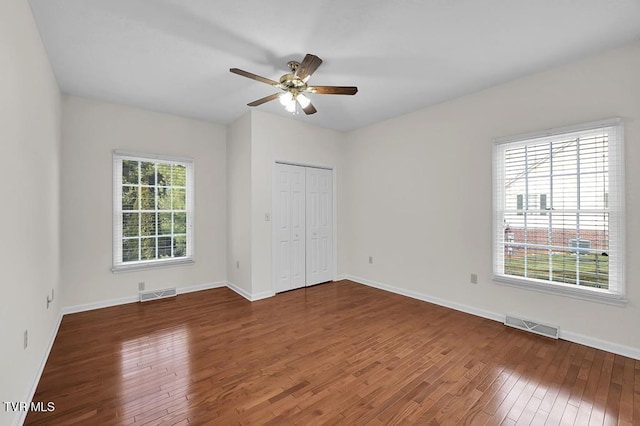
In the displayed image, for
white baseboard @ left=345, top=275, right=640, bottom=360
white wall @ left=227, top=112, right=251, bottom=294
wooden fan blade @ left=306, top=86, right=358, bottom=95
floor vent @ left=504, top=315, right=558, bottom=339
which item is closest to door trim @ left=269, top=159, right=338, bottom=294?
white wall @ left=227, top=112, right=251, bottom=294

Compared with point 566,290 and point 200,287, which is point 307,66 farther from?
point 200,287

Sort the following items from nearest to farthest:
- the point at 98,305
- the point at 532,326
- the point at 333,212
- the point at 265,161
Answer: the point at 532,326 < the point at 98,305 < the point at 265,161 < the point at 333,212

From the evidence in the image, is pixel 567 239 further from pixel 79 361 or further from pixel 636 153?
pixel 79 361

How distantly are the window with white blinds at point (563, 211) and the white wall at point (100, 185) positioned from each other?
4.50 metres

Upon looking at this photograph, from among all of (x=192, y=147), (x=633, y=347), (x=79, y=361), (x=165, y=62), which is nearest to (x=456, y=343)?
(x=633, y=347)

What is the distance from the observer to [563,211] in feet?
9.91

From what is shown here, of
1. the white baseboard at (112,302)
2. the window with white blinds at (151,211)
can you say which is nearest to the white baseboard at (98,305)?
the white baseboard at (112,302)

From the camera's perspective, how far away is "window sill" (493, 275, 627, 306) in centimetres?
269

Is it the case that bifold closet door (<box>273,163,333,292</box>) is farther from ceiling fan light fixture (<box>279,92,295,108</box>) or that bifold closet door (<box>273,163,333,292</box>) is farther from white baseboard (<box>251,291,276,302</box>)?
ceiling fan light fixture (<box>279,92,295,108</box>)

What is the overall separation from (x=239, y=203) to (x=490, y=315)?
3859mm

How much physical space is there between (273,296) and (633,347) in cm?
404

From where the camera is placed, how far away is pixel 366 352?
8.91 ft

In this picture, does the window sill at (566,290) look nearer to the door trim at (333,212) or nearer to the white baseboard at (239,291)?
the door trim at (333,212)

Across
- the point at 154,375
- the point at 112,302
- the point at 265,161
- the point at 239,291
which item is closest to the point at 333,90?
the point at 265,161
